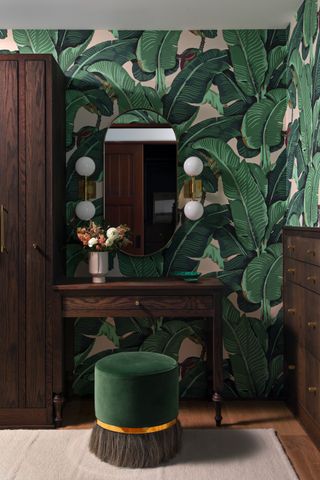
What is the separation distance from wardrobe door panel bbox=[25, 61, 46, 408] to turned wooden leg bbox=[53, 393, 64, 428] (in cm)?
7

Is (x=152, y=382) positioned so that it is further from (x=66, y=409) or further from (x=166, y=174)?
(x=166, y=174)

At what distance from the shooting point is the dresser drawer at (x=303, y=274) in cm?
331

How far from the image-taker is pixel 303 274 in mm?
3582

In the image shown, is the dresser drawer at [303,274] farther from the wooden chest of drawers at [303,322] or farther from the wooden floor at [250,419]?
the wooden floor at [250,419]

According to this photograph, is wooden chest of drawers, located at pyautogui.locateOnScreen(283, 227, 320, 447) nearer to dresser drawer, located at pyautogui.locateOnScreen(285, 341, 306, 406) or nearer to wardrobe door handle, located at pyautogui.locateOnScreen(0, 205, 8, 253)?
dresser drawer, located at pyautogui.locateOnScreen(285, 341, 306, 406)

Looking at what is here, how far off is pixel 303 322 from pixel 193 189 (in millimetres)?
1153

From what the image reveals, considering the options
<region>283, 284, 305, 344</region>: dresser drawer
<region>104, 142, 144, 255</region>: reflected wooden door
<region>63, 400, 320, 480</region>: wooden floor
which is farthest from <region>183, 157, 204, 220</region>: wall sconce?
<region>63, 400, 320, 480</region>: wooden floor

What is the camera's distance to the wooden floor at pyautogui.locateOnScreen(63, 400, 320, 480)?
10.7 ft

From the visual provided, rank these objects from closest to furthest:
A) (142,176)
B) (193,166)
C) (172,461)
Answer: (172,461) → (193,166) → (142,176)

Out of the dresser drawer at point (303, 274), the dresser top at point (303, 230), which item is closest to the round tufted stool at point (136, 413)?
the dresser drawer at point (303, 274)

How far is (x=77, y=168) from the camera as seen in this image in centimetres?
405

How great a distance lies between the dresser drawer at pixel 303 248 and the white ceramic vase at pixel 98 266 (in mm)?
1166

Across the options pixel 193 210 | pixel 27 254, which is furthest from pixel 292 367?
pixel 27 254

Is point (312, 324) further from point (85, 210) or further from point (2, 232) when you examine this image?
point (2, 232)
